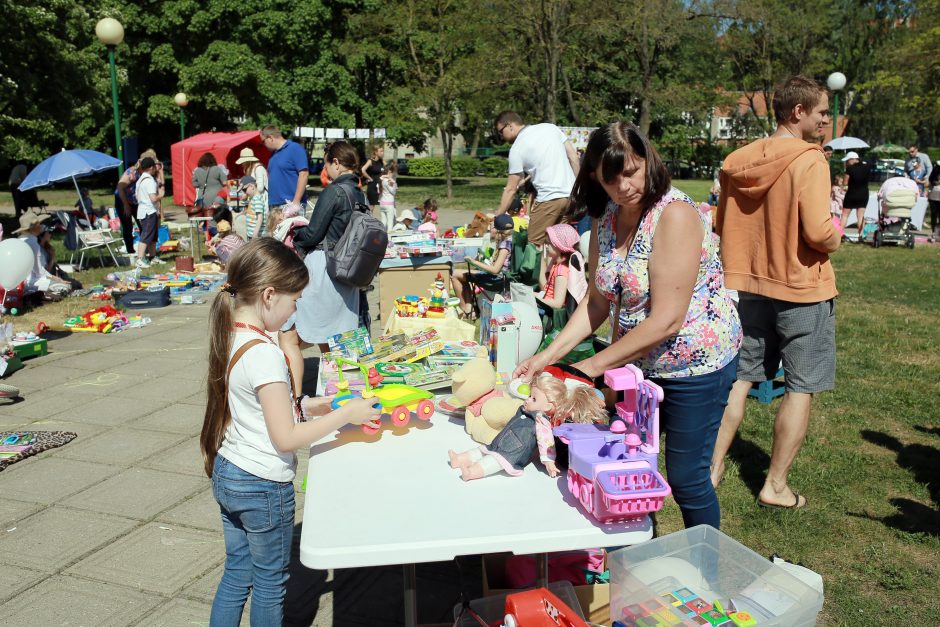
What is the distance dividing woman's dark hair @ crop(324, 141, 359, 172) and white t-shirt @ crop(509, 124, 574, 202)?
210 cm

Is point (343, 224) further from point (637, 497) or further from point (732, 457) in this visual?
point (637, 497)

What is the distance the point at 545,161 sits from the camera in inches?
279

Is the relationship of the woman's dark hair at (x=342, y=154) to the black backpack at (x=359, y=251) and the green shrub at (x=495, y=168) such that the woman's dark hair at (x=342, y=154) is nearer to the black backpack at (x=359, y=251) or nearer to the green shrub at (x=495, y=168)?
the black backpack at (x=359, y=251)

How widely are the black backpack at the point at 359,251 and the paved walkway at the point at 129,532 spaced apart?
1265 mm

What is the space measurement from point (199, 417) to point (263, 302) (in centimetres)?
338

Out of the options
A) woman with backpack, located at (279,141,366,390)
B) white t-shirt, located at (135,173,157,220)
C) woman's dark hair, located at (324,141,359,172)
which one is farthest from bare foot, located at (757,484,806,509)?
white t-shirt, located at (135,173,157,220)

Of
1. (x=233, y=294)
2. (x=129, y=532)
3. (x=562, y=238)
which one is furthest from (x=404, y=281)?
(x=233, y=294)

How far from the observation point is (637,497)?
2.02 meters

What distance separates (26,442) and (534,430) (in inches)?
155

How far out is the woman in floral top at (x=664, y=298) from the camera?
2420mm

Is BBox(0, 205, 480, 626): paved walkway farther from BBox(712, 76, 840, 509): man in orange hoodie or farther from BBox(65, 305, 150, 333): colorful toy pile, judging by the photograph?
BBox(65, 305, 150, 333): colorful toy pile

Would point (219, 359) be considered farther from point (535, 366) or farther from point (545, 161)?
point (545, 161)

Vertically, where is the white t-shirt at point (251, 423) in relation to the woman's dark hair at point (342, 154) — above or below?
below

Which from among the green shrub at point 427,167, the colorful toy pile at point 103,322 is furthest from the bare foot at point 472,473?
the green shrub at point 427,167
